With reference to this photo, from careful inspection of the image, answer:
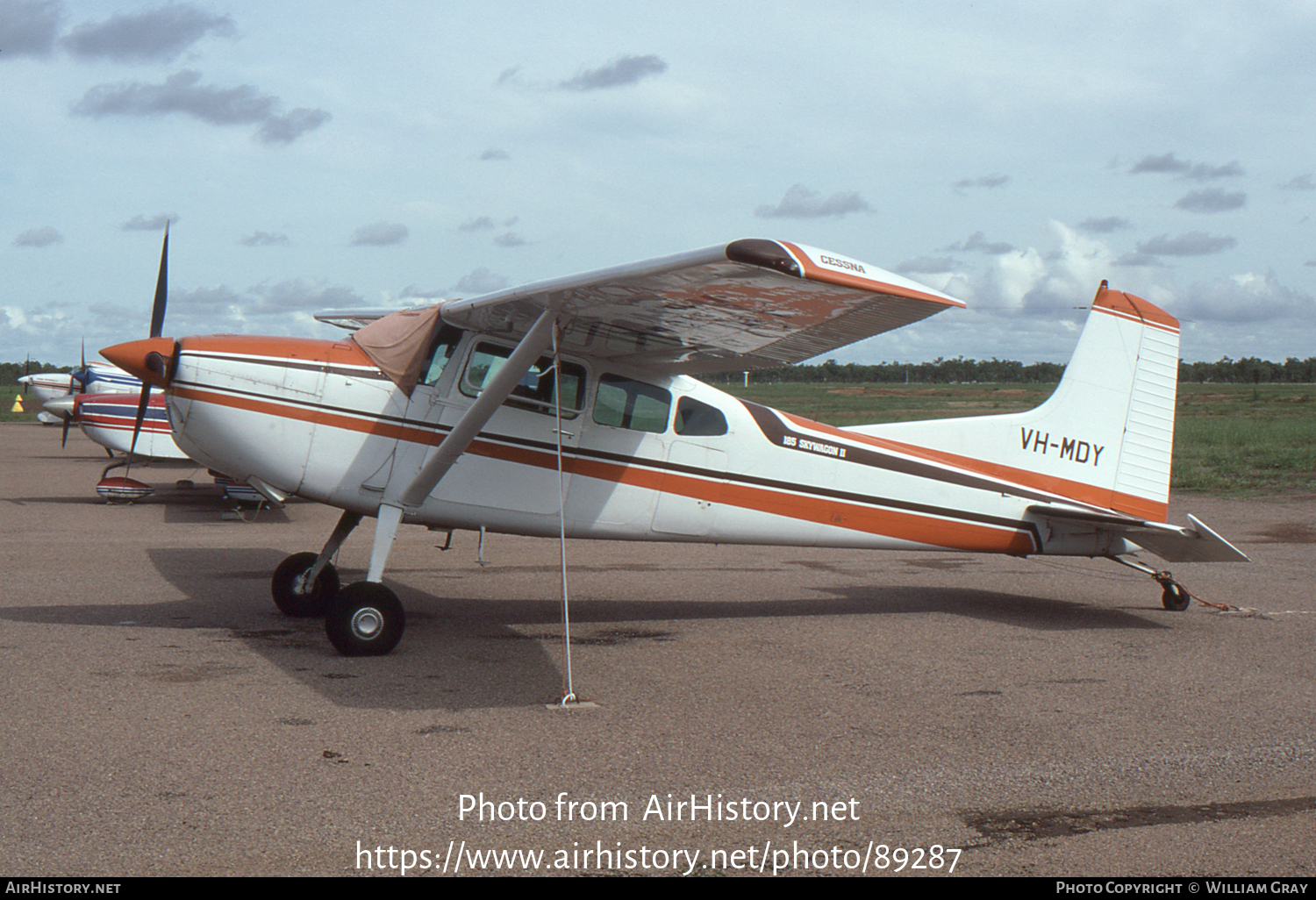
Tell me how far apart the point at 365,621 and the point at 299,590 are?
1.72 m

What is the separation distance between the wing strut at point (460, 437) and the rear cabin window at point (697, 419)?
1745 millimetres

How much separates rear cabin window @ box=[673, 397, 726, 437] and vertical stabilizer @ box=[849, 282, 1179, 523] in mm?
1727

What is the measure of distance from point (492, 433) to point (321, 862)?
4.24 m

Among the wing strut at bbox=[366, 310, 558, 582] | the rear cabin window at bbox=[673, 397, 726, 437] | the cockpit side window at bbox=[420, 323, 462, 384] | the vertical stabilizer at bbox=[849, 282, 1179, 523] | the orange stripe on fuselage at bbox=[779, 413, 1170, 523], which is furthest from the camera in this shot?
the vertical stabilizer at bbox=[849, 282, 1179, 523]

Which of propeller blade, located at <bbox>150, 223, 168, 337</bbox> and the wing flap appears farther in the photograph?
propeller blade, located at <bbox>150, 223, 168, 337</bbox>

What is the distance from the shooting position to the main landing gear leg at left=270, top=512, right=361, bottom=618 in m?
8.25

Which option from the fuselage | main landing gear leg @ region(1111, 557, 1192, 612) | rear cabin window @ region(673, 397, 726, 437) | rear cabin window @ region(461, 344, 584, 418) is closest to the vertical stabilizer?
the fuselage

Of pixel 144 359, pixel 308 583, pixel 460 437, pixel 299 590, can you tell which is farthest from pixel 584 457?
pixel 144 359

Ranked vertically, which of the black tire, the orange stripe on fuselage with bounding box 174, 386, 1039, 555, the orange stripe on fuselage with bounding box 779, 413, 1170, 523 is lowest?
the black tire

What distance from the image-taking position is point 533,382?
7.69 meters

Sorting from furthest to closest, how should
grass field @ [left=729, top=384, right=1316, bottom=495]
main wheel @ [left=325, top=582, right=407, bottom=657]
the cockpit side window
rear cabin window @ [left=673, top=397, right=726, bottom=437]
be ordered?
grass field @ [left=729, top=384, right=1316, bottom=495], rear cabin window @ [left=673, top=397, right=726, bottom=437], the cockpit side window, main wheel @ [left=325, top=582, right=407, bottom=657]

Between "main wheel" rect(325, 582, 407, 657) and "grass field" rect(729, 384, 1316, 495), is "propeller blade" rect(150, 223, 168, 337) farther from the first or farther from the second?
"grass field" rect(729, 384, 1316, 495)

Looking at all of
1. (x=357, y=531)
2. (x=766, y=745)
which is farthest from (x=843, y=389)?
(x=766, y=745)
